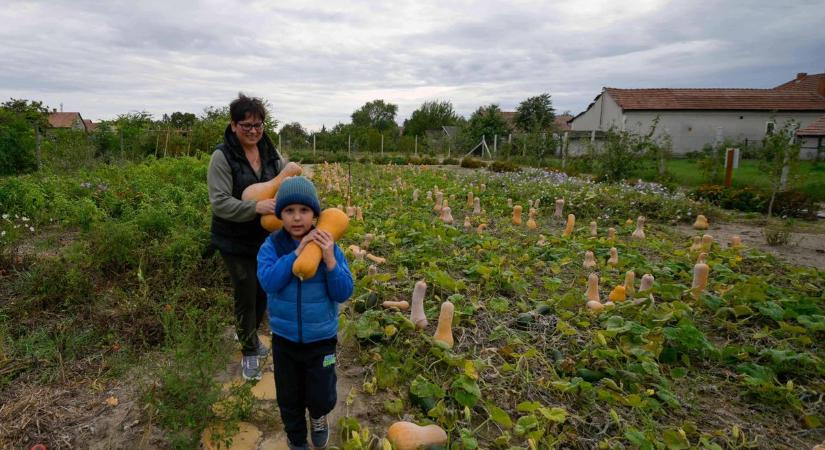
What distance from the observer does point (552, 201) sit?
31.6ft

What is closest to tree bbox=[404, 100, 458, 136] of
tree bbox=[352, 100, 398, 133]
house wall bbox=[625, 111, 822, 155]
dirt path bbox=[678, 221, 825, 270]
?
tree bbox=[352, 100, 398, 133]

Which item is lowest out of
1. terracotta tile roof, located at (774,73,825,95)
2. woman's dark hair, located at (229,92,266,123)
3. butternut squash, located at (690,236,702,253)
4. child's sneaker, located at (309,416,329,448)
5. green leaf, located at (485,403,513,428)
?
child's sneaker, located at (309,416,329,448)

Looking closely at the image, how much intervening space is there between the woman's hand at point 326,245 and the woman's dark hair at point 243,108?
1.05 meters

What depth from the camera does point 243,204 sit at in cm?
271

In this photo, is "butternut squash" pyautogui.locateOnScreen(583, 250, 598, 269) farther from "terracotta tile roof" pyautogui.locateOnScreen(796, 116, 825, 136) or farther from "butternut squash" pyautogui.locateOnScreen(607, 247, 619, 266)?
"terracotta tile roof" pyautogui.locateOnScreen(796, 116, 825, 136)

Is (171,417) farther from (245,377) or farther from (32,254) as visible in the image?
(32,254)

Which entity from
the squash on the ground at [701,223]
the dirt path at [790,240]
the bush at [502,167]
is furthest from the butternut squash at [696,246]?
the bush at [502,167]

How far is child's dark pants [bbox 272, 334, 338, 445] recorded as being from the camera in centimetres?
232

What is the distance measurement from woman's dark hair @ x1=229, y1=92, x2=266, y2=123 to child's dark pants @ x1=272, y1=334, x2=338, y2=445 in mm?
1303

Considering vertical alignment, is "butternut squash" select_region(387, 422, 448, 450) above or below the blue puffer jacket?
below

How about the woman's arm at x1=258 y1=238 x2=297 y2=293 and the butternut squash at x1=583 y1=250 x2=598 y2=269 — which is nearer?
the woman's arm at x1=258 y1=238 x2=297 y2=293

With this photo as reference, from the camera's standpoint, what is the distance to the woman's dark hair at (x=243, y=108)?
2.77m

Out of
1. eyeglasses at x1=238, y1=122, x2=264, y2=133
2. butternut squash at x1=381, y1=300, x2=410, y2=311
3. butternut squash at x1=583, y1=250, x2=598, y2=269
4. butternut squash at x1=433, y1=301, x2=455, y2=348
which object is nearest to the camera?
eyeglasses at x1=238, y1=122, x2=264, y2=133

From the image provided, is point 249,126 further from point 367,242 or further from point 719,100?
point 719,100
